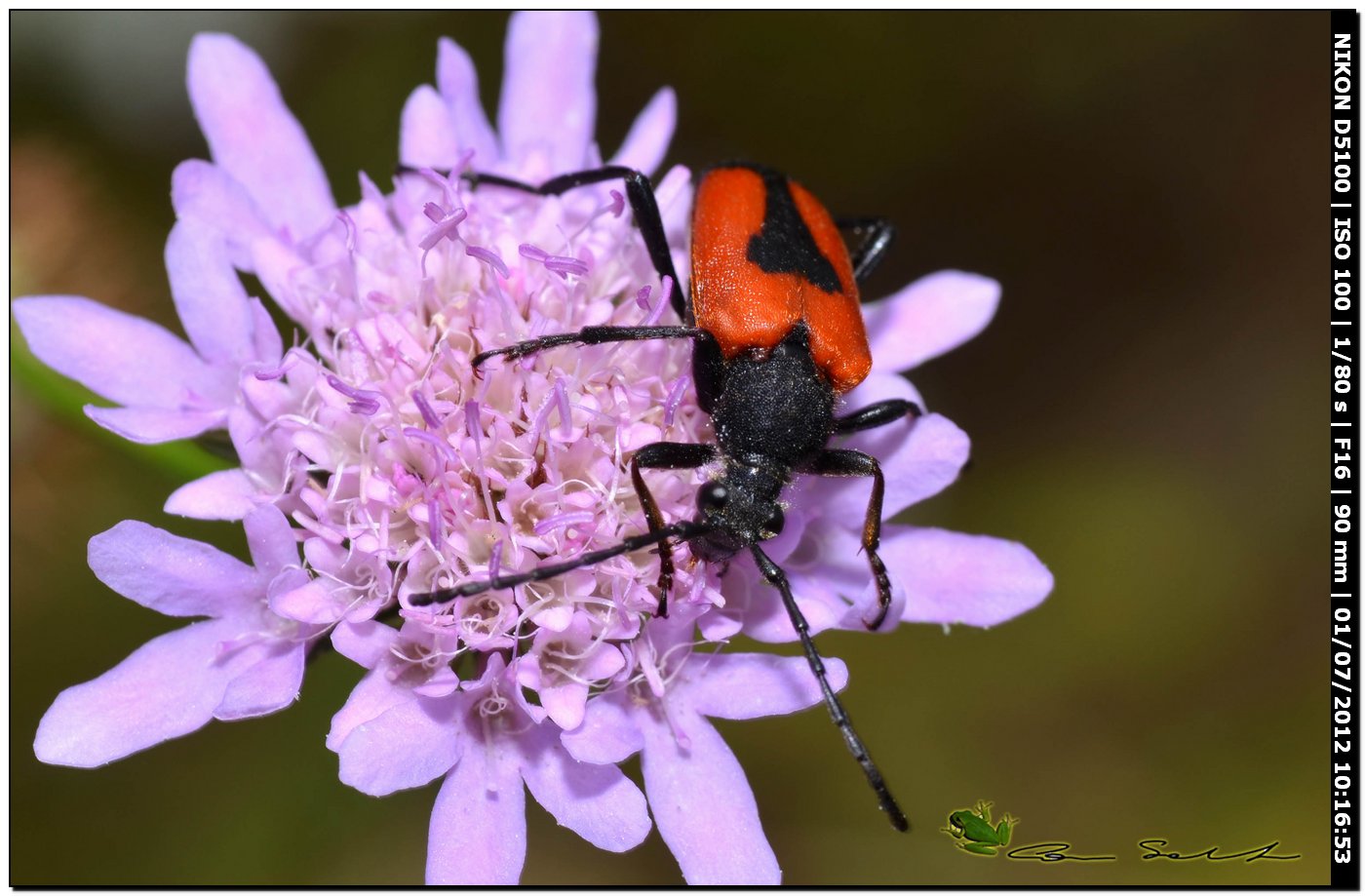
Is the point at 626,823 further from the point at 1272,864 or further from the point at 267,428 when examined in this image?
the point at 1272,864

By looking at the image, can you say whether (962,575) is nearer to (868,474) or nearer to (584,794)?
(868,474)

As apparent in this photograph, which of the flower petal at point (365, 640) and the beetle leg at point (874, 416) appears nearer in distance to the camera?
the flower petal at point (365, 640)

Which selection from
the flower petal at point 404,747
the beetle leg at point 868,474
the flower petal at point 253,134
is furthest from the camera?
the flower petal at point 253,134

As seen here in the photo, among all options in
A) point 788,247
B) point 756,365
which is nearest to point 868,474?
point 756,365

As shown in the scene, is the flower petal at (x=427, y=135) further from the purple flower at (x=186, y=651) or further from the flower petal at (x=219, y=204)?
the purple flower at (x=186, y=651)
